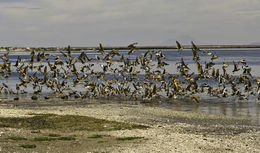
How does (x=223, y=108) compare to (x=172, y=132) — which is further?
(x=223, y=108)

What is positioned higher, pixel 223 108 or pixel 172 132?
pixel 172 132

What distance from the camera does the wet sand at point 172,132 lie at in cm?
1703

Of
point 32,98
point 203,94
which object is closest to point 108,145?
point 32,98

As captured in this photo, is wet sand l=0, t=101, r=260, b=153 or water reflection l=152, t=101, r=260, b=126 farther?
water reflection l=152, t=101, r=260, b=126

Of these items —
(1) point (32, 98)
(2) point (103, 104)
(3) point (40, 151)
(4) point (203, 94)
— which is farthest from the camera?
(4) point (203, 94)

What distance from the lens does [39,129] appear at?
2138cm

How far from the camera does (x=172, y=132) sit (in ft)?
70.4

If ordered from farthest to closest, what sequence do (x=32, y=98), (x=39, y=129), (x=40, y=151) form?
1. (x=32, y=98)
2. (x=39, y=129)
3. (x=40, y=151)

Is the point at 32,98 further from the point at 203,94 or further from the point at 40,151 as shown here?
the point at 40,151

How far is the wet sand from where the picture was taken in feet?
55.9

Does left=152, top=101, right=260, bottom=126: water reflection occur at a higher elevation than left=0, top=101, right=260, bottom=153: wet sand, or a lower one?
lower

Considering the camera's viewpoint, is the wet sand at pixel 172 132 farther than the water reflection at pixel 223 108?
No

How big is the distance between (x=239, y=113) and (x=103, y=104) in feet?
35.9

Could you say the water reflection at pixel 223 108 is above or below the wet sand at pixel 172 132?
below
